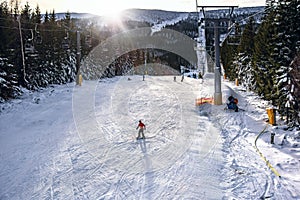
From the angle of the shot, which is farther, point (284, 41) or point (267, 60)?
point (267, 60)

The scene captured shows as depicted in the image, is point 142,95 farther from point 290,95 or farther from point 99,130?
point 290,95

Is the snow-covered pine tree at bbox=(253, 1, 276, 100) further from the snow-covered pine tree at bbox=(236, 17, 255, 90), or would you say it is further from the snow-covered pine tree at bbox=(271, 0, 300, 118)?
the snow-covered pine tree at bbox=(236, 17, 255, 90)

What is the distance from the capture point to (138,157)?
10.8 meters

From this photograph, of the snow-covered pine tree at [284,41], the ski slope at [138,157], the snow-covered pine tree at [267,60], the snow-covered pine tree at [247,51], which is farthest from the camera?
the snow-covered pine tree at [247,51]

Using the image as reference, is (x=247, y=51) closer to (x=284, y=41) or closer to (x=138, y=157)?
(x=284, y=41)

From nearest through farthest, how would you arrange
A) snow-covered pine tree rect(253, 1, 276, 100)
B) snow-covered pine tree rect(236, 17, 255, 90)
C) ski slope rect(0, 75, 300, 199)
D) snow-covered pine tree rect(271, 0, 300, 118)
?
1. ski slope rect(0, 75, 300, 199)
2. snow-covered pine tree rect(271, 0, 300, 118)
3. snow-covered pine tree rect(253, 1, 276, 100)
4. snow-covered pine tree rect(236, 17, 255, 90)

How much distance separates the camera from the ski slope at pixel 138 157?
27.0 feet

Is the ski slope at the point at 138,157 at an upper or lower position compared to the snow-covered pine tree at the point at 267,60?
lower

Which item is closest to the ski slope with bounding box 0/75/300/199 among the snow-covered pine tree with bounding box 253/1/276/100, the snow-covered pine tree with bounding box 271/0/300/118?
the snow-covered pine tree with bounding box 253/1/276/100

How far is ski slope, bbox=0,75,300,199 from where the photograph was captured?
8.23 metres

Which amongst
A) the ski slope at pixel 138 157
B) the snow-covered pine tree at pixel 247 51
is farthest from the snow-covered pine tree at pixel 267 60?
the snow-covered pine tree at pixel 247 51

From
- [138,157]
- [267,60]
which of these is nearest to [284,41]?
[267,60]

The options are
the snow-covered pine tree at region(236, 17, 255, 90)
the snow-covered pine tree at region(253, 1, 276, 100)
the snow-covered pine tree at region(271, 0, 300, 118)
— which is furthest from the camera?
the snow-covered pine tree at region(236, 17, 255, 90)

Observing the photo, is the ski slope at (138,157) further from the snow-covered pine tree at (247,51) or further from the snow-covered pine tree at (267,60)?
the snow-covered pine tree at (247,51)
